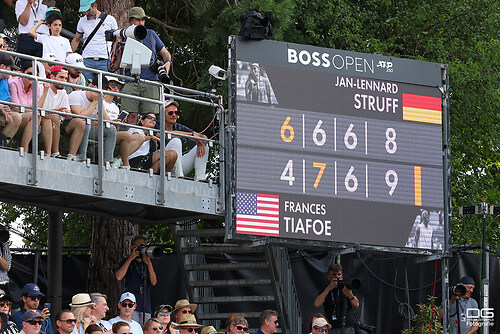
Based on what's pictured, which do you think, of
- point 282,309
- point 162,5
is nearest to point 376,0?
point 162,5

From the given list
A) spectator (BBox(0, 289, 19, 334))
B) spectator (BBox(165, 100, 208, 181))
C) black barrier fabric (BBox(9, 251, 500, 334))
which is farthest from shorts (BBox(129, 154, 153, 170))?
black barrier fabric (BBox(9, 251, 500, 334))

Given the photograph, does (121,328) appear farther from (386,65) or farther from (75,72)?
(386,65)

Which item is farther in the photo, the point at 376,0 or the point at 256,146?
the point at 376,0

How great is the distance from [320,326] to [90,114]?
3861mm

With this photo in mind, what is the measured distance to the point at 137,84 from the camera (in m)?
14.1

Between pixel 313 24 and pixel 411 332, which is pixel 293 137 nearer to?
pixel 411 332

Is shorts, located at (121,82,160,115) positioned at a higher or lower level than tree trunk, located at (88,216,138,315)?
higher

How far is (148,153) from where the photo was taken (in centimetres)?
1376

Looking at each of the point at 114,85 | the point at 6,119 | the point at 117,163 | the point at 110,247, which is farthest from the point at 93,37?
the point at 110,247

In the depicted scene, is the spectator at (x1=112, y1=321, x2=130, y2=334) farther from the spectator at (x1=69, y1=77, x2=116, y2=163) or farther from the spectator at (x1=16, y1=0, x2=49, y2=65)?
the spectator at (x1=16, y1=0, x2=49, y2=65)

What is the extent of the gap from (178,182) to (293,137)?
5.12ft

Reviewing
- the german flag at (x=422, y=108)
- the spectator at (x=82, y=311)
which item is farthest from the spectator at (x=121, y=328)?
the german flag at (x=422, y=108)

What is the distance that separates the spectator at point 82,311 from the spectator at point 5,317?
787mm

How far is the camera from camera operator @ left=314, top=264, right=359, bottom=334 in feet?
50.0
